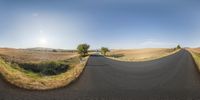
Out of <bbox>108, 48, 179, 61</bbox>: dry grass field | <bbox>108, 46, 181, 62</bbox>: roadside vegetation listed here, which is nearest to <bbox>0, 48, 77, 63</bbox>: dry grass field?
<bbox>108, 46, 181, 62</bbox>: roadside vegetation

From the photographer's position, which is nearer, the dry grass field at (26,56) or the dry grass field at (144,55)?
the dry grass field at (26,56)

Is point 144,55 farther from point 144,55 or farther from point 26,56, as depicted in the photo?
point 26,56

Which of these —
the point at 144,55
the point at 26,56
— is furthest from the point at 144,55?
the point at 26,56

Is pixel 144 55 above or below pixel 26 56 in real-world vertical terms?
above

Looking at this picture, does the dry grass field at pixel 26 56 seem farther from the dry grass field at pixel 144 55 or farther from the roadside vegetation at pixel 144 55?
the dry grass field at pixel 144 55

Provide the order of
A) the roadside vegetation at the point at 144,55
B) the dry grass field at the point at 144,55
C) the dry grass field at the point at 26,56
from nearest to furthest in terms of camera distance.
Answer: the dry grass field at the point at 26,56 < the roadside vegetation at the point at 144,55 < the dry grass field at the point at 144,55

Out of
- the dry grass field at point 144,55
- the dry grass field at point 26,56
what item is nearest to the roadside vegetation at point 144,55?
the dry grass field at point 144,55

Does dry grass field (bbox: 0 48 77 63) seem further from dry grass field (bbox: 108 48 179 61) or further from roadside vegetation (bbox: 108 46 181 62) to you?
dry grass field (bbox: 108 48 179 61)

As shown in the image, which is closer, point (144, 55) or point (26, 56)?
point (26, 56)

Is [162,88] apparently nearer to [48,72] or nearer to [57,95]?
[57,95]

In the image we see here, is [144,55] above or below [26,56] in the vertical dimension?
above

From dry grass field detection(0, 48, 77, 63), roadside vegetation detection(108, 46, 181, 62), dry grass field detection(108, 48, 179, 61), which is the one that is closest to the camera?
dry grass field detection(0, 48, 77, 63)

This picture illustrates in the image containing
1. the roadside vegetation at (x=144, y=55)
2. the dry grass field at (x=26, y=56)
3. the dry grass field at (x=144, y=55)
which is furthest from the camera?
the dry grass field at (x=144, y=55)

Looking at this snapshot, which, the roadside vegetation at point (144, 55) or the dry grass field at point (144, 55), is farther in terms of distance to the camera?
the dry grass field at point (144, 55)
